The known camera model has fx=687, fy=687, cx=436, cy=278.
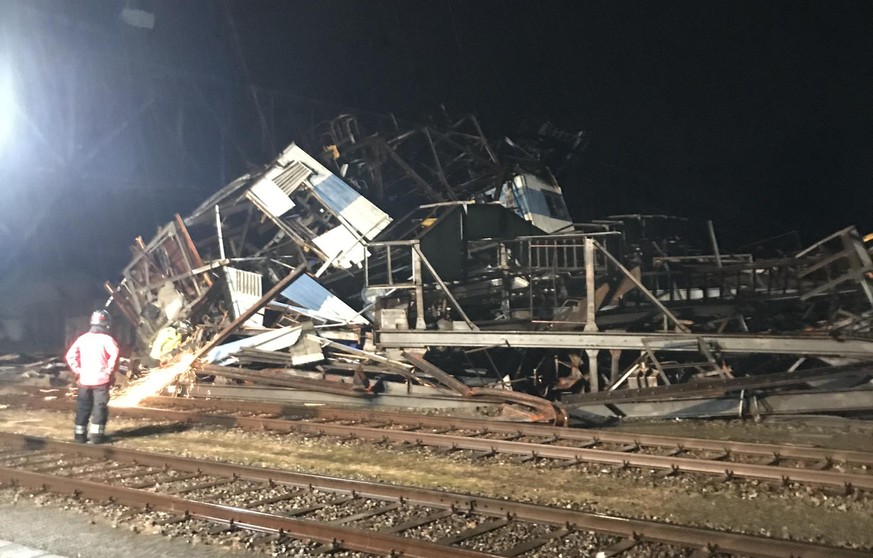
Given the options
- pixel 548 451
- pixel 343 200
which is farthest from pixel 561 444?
pixel 343 200

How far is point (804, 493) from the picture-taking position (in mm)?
6566

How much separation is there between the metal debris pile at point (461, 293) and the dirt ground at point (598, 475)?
109 cm

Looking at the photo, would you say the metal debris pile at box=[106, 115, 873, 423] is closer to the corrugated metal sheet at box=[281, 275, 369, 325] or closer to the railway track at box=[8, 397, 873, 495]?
the corrugated metal sheet at box=[281, 275, 369, 325]

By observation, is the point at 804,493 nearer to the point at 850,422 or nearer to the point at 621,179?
the point at 850,422

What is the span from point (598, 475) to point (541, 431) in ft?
5.90

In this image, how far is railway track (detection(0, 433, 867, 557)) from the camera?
16.6 ft

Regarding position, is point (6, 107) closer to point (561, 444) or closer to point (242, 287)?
point (242, 287)

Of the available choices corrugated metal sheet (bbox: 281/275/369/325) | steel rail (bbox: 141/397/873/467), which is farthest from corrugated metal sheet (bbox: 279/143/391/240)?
steel rail (bbox: 141/397/873/467)

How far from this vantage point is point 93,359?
9.24m

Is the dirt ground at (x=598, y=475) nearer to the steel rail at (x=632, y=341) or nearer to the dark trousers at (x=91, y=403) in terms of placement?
the dark trousers at (x=91, y=403)

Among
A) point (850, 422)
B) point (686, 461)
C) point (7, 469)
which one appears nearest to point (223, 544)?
point (7, 469)

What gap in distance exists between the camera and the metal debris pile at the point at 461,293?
1088cm

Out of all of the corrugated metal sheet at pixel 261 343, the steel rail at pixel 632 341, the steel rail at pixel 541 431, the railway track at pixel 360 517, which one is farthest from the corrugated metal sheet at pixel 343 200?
the railway track at pixel 360 517

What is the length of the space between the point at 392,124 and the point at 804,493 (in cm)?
1543
